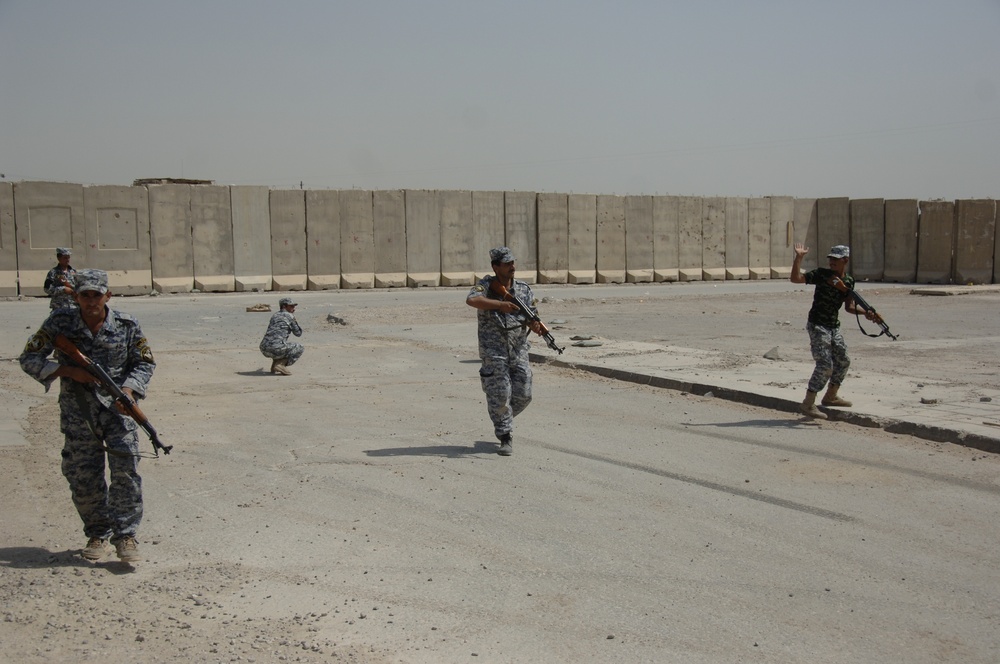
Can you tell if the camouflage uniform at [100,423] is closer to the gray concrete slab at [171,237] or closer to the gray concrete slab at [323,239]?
the gray concrete slab at [171,237]


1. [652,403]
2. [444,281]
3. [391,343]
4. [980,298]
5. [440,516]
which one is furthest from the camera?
[444,281]

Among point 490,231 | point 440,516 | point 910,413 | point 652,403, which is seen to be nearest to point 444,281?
point 490,231

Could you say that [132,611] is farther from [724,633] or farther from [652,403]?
[652,403]

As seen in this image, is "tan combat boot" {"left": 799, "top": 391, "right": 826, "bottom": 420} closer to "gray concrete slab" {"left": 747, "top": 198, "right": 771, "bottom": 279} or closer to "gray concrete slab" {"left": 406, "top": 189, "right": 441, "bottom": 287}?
"gray concrete slab" {"left": 406, "top": 189, "right": 441, "bottom": 287}

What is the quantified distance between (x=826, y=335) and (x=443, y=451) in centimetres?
394

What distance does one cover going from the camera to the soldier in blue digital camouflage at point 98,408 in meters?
5.28

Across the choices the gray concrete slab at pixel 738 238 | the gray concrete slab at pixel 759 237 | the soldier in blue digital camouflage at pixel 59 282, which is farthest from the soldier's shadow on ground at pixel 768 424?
the gray concrete slab at pixel 759 237

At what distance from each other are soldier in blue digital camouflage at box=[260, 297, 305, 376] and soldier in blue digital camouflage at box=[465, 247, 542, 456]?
16.2ft

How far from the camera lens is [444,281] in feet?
101

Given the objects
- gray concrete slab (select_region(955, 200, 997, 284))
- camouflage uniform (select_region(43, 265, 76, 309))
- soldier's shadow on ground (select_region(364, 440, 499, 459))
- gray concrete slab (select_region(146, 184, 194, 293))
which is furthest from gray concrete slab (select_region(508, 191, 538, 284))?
soldier's shadow on ground (select_region(364, 440, 499, 459))

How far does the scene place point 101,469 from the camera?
551cm

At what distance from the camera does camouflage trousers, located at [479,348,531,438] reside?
8383mm

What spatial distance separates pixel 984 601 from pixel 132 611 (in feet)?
13.2

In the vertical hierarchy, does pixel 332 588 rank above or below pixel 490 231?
below
